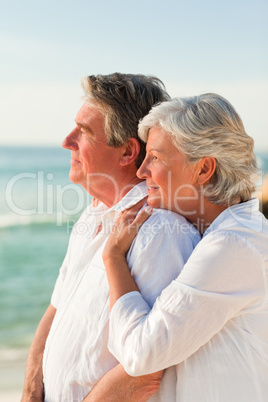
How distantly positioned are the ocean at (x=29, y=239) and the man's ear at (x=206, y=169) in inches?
168

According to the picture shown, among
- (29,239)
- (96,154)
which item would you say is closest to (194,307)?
(96,154)

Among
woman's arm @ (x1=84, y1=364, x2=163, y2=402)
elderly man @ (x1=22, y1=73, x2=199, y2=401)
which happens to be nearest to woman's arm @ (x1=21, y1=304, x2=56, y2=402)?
elderly man @ (x1=22, y1=73, x2=199, y2=401)

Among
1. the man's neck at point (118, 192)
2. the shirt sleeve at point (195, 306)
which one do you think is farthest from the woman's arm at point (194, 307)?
the man's neck at point (118, 192)

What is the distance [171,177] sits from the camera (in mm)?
1800

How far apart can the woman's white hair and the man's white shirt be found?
19cm

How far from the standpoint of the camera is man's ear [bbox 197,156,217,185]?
5.80 feet

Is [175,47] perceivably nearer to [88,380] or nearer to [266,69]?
[266,69]

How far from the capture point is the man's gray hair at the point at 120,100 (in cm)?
209

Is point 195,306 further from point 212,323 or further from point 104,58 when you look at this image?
point 104,58

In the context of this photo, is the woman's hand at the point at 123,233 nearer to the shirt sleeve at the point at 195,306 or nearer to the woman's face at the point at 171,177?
the woman's face at the point at 171,177

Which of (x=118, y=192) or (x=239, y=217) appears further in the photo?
(x=118, y=192)

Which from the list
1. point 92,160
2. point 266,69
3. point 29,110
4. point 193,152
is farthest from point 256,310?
point 29,110

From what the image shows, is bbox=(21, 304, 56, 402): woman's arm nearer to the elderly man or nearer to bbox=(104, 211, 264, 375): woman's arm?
the elderly man

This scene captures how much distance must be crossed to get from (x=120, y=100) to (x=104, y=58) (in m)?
23.7
